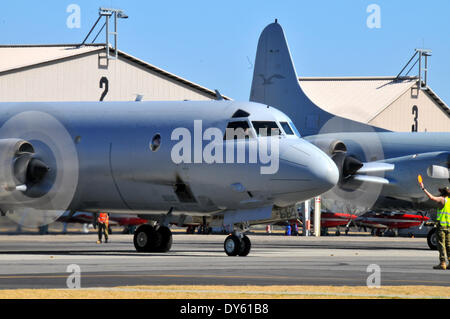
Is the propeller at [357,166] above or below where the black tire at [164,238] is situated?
above

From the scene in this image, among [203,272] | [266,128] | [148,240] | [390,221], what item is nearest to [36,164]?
[148,240]

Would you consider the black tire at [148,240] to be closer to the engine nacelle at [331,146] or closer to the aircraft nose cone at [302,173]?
the aircraft nose cone at [302,173]

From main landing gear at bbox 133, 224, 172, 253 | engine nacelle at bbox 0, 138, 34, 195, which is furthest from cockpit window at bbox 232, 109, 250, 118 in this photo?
engine nacelle at bbox 0, 138, 34, 195

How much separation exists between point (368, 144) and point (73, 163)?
69.3 feet

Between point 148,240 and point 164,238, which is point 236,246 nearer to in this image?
point 164,238

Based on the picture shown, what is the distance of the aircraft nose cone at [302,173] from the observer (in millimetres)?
26750

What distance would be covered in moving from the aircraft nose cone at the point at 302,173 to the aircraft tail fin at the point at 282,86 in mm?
25462

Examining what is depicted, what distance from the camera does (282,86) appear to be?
5344 centimetres

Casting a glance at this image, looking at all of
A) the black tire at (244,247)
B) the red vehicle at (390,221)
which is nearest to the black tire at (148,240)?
the black tire at (244,247)

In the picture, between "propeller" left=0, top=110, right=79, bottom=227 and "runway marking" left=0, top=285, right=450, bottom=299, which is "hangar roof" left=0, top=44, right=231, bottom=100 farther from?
"runway marking" left=0, top=285, right=450, bottom=299

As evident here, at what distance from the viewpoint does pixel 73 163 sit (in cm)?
3008

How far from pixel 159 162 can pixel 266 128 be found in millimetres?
3700

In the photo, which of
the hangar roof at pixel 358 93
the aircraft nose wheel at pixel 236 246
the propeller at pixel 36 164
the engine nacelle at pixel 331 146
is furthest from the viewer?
the hangar roof at pixel 358 93
